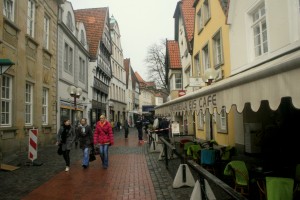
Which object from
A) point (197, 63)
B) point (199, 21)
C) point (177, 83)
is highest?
point (199, 21)

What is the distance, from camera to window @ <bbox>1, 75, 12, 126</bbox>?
13.0 meters

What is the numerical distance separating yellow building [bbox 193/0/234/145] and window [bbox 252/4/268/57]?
242 cm

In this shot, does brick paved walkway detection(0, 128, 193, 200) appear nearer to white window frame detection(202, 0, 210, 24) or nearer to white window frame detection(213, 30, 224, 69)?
white window frame detection(213, 30, 224, 69)

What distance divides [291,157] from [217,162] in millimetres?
3098

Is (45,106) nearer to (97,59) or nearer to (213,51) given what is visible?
(213,51)

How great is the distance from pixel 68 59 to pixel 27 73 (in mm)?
9177

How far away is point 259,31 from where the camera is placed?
12133 millimetres

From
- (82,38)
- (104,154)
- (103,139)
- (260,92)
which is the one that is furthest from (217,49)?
(82,38)

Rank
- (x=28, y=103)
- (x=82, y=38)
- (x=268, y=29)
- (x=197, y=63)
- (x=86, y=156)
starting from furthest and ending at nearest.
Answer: (x=82, y=38), (x=197, y=63), (x=28, y=103), (x=86, y=156), (x=268, y=29)

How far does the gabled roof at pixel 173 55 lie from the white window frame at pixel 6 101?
62.4ft

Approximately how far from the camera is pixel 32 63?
16.1 metres

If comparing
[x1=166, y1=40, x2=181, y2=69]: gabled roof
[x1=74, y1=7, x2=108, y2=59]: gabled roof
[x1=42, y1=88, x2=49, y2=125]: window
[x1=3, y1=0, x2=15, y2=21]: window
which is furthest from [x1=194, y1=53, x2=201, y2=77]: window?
[x1=74, y1=7, x2=108, y2=59]: gabled roof

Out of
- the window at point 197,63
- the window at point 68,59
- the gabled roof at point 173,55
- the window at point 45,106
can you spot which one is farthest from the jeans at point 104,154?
the gabled roof at point 173,55

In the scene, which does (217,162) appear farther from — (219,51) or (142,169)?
(219,51)
